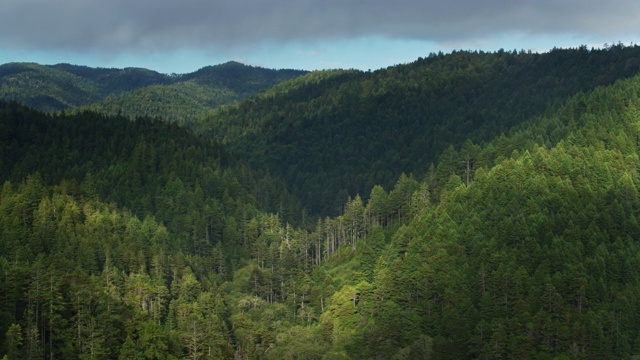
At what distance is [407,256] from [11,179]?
111 metres

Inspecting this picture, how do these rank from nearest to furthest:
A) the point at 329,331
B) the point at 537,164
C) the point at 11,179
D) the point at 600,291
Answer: the point at 600,291 < the point at 329,331 < the point at 537,164 < the point at 11,179

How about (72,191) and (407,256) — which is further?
(72,191)

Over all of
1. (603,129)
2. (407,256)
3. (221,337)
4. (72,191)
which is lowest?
(221,337)

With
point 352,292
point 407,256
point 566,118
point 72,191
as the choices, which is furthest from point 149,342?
point 566,118

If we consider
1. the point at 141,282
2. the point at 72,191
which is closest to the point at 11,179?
the point at 72,191

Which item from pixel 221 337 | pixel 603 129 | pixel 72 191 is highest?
pixel 603 129

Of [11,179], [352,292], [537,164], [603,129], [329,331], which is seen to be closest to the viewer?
[329,331]

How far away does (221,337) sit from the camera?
403ft

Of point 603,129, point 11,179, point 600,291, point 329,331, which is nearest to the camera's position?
point 600,291

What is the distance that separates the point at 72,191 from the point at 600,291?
396 ft

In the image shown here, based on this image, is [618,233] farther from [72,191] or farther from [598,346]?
[72,191]

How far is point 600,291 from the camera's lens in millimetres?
117500

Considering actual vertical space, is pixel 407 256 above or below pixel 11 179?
below

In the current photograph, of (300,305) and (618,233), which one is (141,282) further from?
(618,233)
